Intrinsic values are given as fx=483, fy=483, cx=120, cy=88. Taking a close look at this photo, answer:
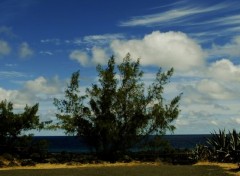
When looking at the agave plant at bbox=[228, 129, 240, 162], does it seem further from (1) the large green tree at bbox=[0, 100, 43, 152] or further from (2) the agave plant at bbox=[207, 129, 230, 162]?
(1) the large green tree at bbox=[0, 100, 43, 152]

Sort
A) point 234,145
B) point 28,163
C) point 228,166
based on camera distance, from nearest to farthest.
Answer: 1. point 228,166
2. point 28,163
3. point 234,145

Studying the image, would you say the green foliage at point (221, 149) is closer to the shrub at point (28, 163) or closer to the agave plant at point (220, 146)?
the agave plant at point (220, 146)

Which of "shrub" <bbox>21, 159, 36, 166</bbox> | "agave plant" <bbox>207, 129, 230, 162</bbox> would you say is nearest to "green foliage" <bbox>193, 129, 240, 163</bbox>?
"agave plant" <bbox>207, 129, 230, 162</bbox>

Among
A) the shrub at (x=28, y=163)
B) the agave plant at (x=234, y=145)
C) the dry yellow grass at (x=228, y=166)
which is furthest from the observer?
the agave plant at (x=234, y=145)

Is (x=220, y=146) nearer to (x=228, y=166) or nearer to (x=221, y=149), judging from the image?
(x=221, y=149)

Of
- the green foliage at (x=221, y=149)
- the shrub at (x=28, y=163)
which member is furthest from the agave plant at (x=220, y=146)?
the shrub at (x=28, y=163)

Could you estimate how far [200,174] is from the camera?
Result: 88.8 feet

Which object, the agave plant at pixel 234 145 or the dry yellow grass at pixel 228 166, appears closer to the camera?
the dry yellow grass at pixel 228 166

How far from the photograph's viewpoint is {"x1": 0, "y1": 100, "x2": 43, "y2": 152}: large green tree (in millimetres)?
38375

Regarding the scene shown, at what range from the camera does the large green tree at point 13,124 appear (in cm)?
3838

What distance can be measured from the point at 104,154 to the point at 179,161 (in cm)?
616

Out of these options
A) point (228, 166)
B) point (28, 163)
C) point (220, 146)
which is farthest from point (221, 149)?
point (28, 163)

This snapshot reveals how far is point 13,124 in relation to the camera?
3850 cm

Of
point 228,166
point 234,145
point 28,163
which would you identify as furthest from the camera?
point 234,145
